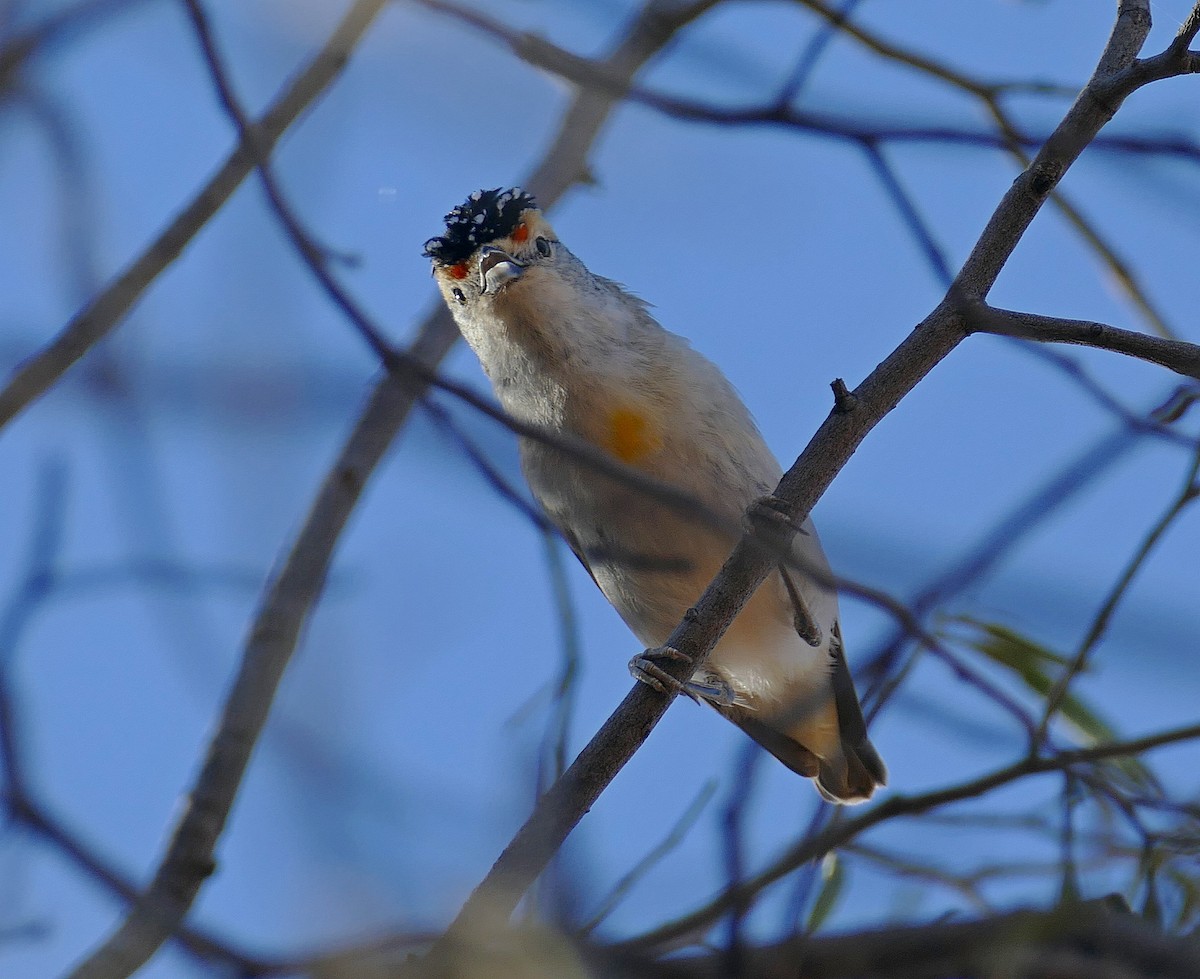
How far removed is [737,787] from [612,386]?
2121mm

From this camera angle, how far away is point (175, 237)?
3.11 meters

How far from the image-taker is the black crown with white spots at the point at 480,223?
4219mm

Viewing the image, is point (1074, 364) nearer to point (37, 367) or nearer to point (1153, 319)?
point (1153, 319)

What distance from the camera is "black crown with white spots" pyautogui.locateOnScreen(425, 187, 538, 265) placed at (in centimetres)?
Result: 422

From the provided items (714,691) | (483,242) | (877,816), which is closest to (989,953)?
(877,816)

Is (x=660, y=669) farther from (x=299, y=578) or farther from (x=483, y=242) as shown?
(x=483, y=242)

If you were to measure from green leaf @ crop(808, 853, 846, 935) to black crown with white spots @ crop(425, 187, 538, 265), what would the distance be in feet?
7.34

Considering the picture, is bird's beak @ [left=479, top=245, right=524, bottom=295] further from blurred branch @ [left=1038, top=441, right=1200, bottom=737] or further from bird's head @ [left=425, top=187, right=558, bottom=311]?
blurred branch @ [left=1038, top=441, right=1200, bottom=737]

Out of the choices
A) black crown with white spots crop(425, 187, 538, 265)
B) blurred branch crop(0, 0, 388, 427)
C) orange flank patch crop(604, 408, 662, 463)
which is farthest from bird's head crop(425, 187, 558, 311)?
blurred branch crop(0, 0, 388, 427)

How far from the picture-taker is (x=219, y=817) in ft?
10.00

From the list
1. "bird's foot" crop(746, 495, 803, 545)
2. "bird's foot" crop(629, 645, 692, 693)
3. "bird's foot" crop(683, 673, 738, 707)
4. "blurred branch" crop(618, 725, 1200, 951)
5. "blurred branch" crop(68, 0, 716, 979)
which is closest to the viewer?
"blurred branch" crop(618, 725, 1200, 951)

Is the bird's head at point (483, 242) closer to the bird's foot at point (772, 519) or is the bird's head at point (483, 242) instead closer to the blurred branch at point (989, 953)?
the bird's foot at point (772, 519)

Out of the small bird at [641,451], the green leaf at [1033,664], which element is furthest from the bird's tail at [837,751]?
the green leaf at [1033,664]

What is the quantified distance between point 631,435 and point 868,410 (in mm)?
1405
